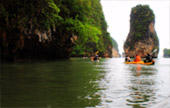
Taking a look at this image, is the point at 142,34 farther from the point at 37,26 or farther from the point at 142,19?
the point at 37,26

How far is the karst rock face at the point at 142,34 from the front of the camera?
125 m

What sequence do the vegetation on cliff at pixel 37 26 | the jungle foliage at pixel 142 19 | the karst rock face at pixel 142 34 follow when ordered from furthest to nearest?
the jungle foliage at pixel 142 19, the karst rock face at pixel 142 34, the vegetation on cliff at pixel 37 26

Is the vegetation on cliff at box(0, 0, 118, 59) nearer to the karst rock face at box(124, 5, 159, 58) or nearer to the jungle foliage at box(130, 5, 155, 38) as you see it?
the karst rock face at box(124, 5, 159, 58)

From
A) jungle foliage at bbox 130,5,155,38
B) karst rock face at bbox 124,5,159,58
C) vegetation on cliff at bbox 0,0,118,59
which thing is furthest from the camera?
jungle foliage at bbox 130,5,155,38

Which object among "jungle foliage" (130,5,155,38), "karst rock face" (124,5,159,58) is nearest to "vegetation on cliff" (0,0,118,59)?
"karst rock face" (124,5,159,58)

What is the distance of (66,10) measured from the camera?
30.0 metres

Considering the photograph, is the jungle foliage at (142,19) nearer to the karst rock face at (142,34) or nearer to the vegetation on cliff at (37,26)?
the karst rock face at (142,34)

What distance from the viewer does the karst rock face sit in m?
125

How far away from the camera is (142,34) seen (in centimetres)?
12769

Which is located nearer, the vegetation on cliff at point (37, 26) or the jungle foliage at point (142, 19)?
the vegetation on cliff at point (37, 26)

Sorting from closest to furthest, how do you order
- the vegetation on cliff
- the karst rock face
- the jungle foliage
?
the vegetation on cliff < the karst rock face < the jungle foliage

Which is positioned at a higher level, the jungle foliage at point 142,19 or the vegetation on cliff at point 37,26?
the jungle foliage at point 142,19

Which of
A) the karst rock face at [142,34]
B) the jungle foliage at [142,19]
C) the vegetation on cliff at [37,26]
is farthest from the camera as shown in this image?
the jungle foliage at [142,19]

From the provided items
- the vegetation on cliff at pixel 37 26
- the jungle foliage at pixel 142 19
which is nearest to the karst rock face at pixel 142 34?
the jungle foliage at pixel 142 19
